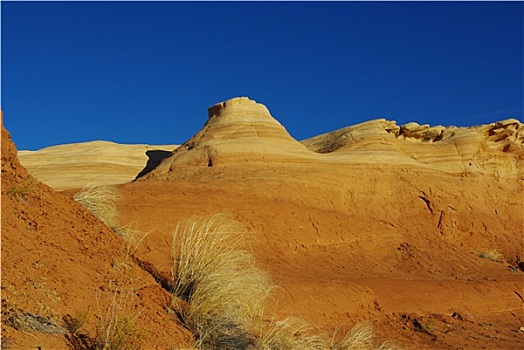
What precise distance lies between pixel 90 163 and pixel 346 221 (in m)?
23.1

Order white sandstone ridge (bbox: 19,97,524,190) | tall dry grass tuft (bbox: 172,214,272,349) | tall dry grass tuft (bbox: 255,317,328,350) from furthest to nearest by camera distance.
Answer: white sandstone ridge (bbox: 19,97,524,190)
tall dry grass tuft (bbox: 255,317,328,350)
tall dry grass tuft (bbox: 172,214,272,349)

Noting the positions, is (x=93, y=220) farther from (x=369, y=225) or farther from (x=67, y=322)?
(x=369, y=225)

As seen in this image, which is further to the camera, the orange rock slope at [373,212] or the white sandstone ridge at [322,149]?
the white sandstone ridge at [322,149]

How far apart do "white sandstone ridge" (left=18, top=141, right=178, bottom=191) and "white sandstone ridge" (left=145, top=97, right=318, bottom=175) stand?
707cm

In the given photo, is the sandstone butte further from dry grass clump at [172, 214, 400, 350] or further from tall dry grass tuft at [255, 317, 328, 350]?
tall dry grass tuft at [255, 317, 328, 350]

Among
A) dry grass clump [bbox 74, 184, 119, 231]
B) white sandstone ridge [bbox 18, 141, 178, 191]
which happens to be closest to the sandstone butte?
dry grass clump [bbox 74, 184, 119, 231]

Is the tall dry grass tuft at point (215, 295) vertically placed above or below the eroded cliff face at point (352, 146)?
below

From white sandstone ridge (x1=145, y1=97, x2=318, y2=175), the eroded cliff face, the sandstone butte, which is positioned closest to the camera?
the sandstone butte

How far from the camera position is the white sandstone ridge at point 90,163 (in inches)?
1255

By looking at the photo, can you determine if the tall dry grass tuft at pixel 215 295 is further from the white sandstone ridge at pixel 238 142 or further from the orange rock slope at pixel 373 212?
the white sandstone ridge at pixel 238 142

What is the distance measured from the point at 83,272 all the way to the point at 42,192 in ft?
4.61

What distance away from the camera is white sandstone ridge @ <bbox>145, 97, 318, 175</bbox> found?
66.7ft

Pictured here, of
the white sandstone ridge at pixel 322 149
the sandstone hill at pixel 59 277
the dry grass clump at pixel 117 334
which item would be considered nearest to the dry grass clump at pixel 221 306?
the sandstone hill at pixel 59 277

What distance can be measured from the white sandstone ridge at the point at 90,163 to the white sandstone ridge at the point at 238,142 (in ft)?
23.2
